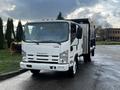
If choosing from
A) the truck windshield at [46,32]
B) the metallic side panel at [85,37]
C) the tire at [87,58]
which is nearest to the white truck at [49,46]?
the truck windshield at [46,32]

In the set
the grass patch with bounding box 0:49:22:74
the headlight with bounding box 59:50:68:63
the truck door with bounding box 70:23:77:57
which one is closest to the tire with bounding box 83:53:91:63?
the grass patch with bounding box 0:49:22:74

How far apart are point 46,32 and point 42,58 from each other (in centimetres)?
120

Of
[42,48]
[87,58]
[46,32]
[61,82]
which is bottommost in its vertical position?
[61,82]

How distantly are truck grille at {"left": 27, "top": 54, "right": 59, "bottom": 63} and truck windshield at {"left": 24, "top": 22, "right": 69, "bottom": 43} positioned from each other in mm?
698

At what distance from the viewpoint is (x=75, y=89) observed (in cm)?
1192

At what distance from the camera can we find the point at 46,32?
14.6 meters

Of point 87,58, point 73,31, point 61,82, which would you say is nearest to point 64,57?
point 61,82

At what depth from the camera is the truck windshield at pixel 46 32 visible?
14.3m

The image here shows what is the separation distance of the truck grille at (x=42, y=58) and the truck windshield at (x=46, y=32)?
27.5 inches

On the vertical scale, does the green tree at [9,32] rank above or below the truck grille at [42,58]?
above

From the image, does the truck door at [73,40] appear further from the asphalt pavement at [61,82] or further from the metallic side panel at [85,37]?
the metallic side panel at [85,37]

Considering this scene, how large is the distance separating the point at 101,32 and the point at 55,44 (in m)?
117

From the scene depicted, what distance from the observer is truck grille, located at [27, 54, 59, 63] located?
1404cm

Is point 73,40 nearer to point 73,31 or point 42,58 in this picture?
point 73,31
